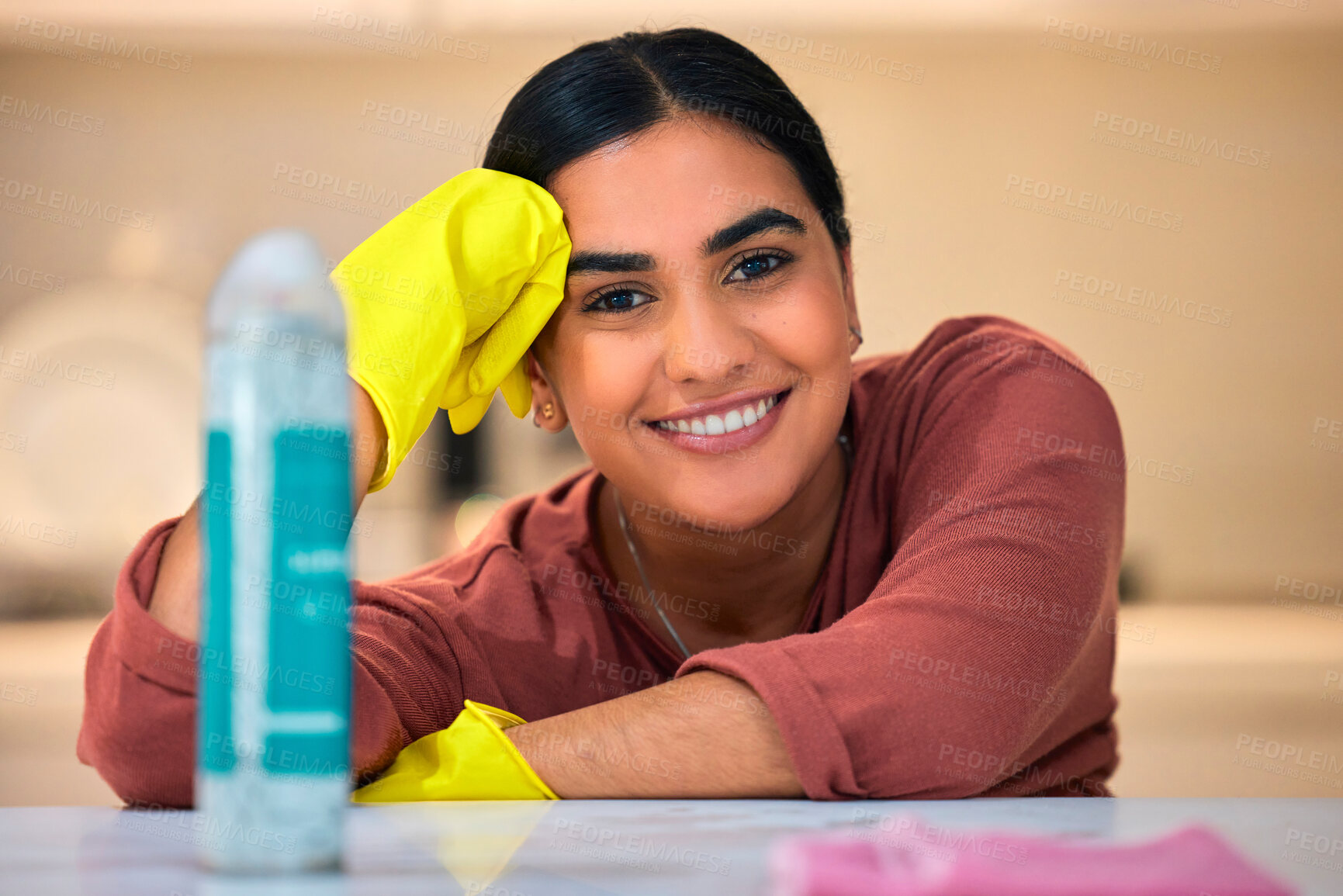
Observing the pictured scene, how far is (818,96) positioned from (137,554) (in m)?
3.09

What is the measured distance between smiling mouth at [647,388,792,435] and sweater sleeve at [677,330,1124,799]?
0.46ft

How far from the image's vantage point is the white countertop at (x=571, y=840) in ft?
1.44

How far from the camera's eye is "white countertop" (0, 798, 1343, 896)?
1.44 feet

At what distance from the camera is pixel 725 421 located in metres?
1.09

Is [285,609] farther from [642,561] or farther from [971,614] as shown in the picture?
[642,561]

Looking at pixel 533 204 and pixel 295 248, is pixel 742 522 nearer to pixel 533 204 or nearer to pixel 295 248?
pixel 533 204

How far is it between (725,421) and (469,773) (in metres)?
0.44

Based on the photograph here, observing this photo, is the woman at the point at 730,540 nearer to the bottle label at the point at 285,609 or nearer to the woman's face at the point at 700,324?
the woman's face at the point at 700,324

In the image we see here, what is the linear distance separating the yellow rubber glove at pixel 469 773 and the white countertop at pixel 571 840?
0.13 feet

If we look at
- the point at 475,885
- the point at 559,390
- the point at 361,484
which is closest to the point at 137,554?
the point at 361,484

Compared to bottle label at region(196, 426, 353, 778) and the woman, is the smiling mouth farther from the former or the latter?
bottle label at region(196, 426, 353, 778)

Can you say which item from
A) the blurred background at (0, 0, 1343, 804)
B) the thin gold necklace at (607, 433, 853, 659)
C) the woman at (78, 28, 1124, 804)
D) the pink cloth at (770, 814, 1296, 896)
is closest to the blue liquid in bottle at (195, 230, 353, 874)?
the pink cloth at (770, 814, 1296, 896)

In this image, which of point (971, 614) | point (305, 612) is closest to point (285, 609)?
point (305, 612)

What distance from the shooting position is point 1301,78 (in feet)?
11.2
